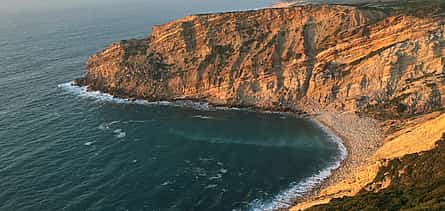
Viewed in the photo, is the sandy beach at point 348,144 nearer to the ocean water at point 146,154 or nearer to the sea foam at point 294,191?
the sea foam at point 294,191

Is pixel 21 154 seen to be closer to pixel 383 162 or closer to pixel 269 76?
pixel 269 76

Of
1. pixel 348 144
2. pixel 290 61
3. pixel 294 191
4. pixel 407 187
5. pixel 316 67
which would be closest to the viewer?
pixel 407 187

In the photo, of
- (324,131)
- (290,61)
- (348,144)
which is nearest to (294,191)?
(348,144)

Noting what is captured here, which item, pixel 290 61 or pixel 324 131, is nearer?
pixel 324 131

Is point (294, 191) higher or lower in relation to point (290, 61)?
lower

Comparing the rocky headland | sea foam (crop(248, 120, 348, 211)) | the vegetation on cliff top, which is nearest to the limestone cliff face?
the rocky headland

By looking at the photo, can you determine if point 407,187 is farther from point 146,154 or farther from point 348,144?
point 146,154

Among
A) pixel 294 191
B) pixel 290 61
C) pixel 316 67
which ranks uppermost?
pixel 290 61

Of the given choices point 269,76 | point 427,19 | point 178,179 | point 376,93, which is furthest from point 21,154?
point 427,19
